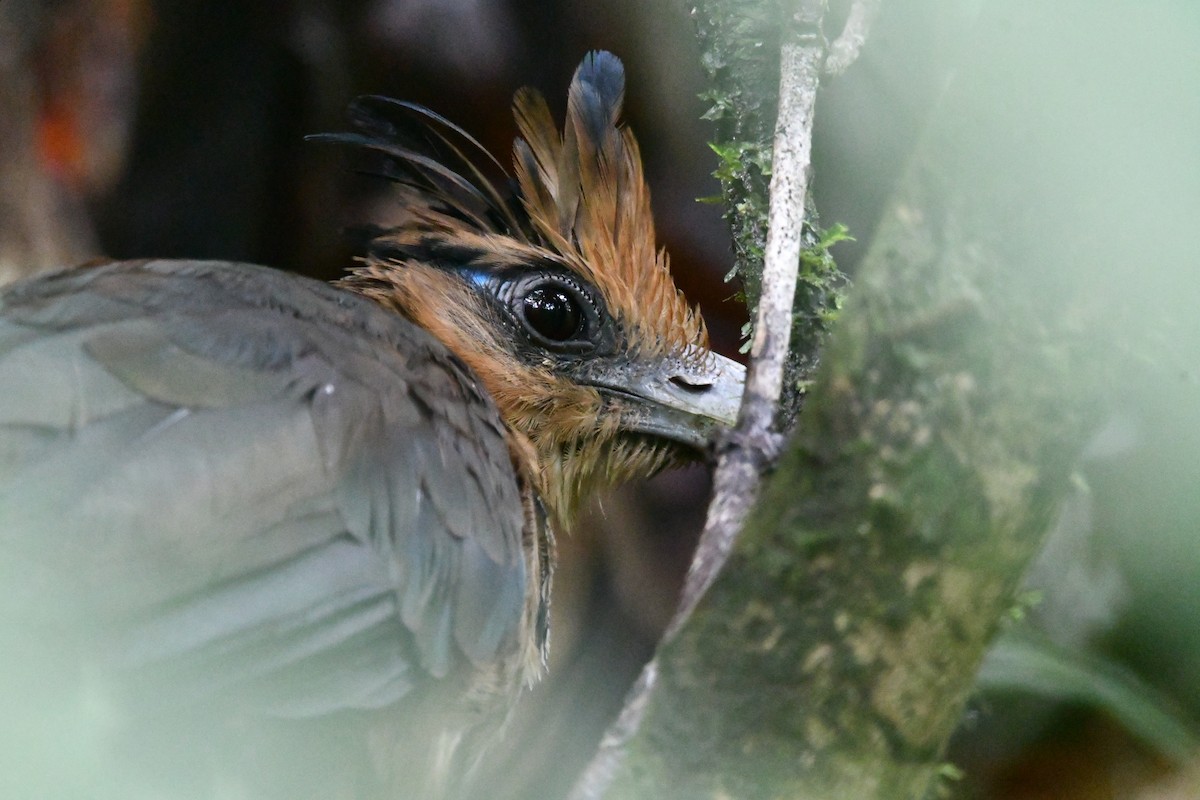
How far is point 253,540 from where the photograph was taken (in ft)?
5.56

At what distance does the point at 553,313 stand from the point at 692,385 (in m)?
0.40

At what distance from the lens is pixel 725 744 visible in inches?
47.1

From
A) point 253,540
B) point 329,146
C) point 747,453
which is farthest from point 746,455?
point 329,146

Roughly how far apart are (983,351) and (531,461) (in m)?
1.52

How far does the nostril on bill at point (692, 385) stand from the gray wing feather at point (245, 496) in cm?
74

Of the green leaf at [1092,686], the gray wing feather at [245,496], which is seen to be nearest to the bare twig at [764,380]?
the gray wing feather at [245,496]

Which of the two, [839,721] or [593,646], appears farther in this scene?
[593,646]

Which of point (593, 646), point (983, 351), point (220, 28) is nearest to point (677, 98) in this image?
point (220, 28)

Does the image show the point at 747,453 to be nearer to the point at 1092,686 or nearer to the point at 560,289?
the point at 1092,686

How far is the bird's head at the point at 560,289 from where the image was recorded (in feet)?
9.32

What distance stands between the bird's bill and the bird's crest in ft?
0.19

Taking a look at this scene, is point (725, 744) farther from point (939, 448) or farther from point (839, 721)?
point (939, 448)

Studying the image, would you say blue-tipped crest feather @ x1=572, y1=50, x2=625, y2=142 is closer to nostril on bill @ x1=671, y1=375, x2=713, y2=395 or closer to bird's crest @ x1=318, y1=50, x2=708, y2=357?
bird's crest @ x1=318, y1=50, x2=708, y2=357

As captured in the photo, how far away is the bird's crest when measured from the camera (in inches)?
112
